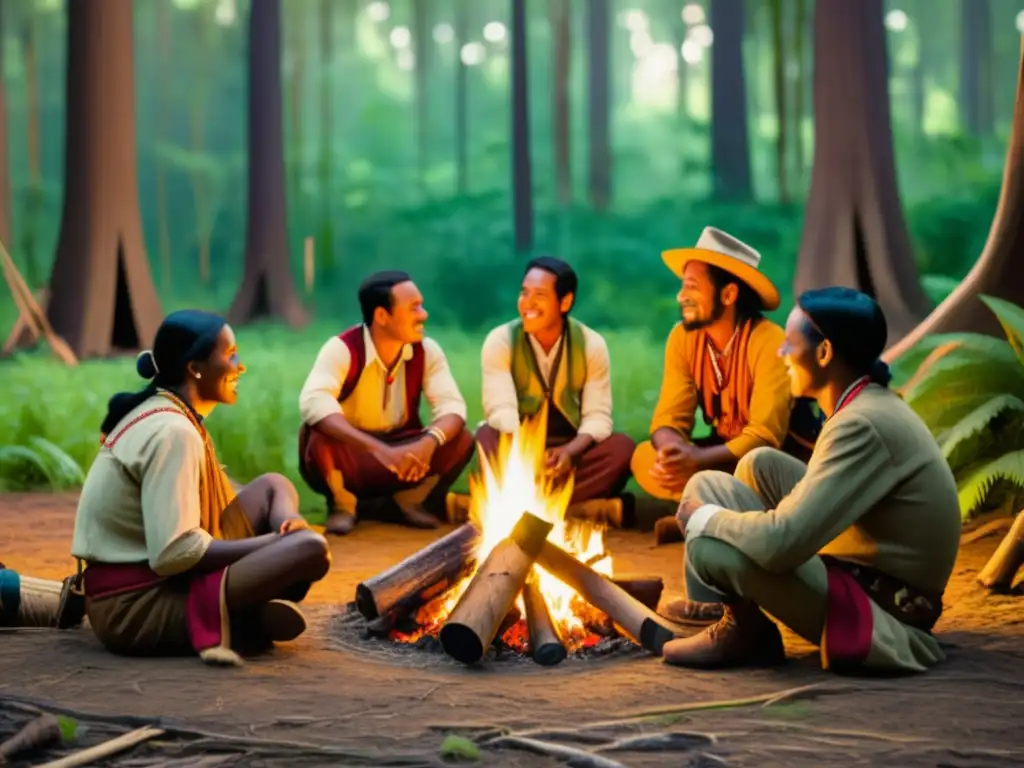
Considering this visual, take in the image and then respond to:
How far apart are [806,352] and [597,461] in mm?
3215

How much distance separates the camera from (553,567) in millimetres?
5680

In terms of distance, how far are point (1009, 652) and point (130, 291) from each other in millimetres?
10067

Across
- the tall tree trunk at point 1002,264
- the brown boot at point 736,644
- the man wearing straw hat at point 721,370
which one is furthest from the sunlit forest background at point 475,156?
the brown boot at point 736,644

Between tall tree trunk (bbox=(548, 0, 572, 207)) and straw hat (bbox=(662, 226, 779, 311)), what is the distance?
1512 cm

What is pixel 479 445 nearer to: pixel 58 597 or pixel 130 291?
pixel 58 597

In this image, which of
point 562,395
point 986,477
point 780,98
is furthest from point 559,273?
point 780,98

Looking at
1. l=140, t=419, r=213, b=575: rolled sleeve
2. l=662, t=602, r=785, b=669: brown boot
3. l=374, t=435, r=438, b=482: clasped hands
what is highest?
l=140, t=419, r=213, b=575: rolled sleeve

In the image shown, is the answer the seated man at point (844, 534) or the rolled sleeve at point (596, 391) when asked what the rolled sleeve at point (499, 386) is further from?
the seated man at point (844, 534)

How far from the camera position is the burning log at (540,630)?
545 cm

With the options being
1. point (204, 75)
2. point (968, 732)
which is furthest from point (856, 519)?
point (204, 75)

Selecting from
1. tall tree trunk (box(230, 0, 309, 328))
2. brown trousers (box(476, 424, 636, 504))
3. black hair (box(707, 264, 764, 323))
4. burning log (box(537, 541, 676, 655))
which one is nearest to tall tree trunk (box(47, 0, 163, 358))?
tall tree trunk (box(230, 0, 309, 328))

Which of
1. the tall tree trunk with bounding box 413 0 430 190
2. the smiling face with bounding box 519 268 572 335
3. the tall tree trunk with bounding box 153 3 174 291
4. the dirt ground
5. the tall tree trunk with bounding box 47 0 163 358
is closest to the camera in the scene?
the dirt ground

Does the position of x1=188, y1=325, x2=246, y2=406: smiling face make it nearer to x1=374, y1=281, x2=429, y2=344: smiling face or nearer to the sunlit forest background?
x1=374, y1=281, x2=429, y2=344: smiling face

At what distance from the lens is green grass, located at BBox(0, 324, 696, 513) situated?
32.7ft
